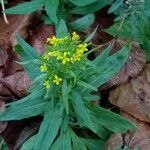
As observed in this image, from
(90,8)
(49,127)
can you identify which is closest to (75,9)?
(90,8)

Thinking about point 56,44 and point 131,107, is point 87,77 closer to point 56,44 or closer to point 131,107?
point 56,44

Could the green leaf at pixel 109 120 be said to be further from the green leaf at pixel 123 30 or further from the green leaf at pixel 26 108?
the green leaf at pixel 123 30

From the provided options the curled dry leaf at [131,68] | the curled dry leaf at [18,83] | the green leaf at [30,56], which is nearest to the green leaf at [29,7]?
the green leaf at [30,56]

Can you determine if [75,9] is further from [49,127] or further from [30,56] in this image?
[49,127]

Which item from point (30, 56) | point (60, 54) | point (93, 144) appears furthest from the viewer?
point (93, 144)

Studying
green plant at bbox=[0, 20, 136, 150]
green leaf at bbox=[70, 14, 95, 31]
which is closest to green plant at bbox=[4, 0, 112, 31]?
green leaf at bbox=[70, 14, 95, 31]

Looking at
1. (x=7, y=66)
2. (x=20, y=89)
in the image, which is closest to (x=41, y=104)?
(x=20, y=89)
